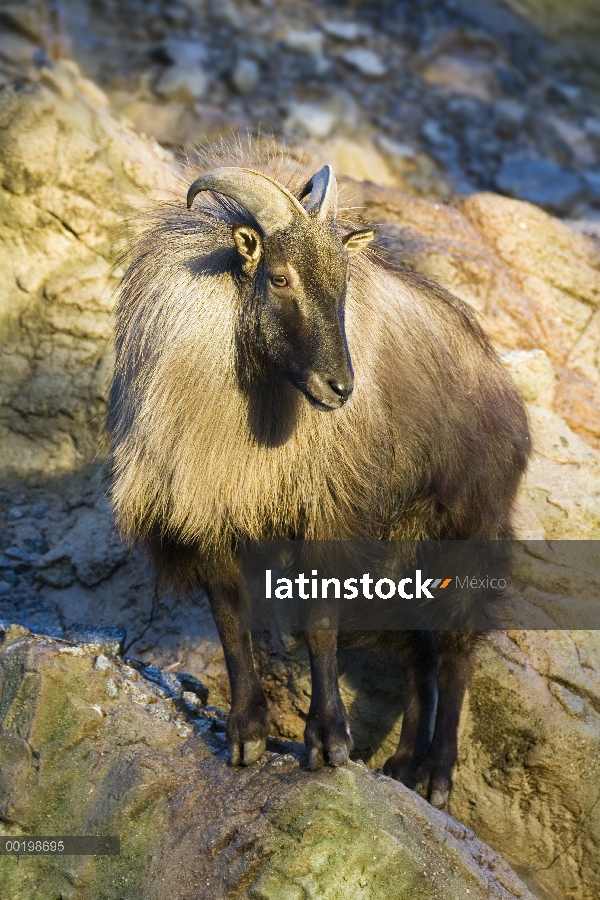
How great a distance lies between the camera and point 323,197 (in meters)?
3.94

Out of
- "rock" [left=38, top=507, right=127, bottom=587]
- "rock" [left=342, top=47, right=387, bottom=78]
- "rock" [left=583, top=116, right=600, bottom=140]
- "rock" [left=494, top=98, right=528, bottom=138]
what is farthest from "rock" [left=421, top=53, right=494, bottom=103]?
"rock" [left=38, top=507, right=127, bottom=587]

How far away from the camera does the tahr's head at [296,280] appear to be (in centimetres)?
372

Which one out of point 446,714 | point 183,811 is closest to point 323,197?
point 183,811

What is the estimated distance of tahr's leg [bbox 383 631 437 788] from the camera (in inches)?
195

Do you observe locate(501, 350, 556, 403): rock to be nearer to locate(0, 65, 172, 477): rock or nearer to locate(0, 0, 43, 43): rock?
locate(0, 65, 172, 477): rock

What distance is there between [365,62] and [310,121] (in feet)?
6.11

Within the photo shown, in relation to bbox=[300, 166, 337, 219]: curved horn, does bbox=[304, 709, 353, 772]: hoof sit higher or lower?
lower

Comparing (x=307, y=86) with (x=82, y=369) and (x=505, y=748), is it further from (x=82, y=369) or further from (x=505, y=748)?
(x=505, y=748)

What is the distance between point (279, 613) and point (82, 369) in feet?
6.21

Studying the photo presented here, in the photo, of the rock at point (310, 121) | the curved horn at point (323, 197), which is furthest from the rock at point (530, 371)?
the rock at point (310, 121)

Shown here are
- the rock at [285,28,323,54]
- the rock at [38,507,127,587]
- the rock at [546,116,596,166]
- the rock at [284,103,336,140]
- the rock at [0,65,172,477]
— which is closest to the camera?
the rock at [38,507,127,587]

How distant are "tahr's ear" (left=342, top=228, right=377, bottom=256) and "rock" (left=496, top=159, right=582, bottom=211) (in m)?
8.06

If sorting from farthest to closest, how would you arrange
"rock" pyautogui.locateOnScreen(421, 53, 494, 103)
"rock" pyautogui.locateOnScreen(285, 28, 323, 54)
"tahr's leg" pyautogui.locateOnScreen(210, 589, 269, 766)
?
"rock" pyautogui.locateOnScreen(421, 53, 494, 103)
"rock" pyautogui.locateOnScreen(285, 28, 323, 54)
"tahr's leg" pyautogui.locateOnScreen(210, 589, 269, 766)

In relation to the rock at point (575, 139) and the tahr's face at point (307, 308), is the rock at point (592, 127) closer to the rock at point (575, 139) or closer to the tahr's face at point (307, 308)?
the rock at point (575, 139)
